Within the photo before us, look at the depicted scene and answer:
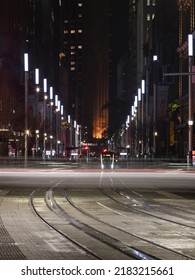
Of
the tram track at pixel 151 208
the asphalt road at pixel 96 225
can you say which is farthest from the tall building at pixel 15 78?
the asphalt road at pixel 96 225

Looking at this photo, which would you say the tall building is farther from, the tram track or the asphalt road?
the asphalt road

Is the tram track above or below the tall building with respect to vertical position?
below

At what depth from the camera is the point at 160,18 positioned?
160m

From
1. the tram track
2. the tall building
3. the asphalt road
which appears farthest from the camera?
the tall building

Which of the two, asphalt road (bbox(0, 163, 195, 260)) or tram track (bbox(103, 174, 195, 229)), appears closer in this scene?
asphalt road (bbox(0, 163, 195, 260))

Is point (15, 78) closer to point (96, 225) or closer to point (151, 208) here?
point (151, 208)

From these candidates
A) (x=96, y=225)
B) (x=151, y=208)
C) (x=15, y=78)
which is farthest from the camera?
(x=15, y=78)

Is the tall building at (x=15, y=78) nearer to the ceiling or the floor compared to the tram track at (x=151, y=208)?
nearer to the ceiling

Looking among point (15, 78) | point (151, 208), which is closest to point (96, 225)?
point (151, 208)

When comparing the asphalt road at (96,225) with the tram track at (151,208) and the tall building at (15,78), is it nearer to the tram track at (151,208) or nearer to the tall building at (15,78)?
the tram track at (151,208)

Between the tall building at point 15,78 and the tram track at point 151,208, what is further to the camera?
the tall building at point 15,78

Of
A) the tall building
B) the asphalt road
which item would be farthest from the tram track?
the tall building

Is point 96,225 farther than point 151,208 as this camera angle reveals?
No

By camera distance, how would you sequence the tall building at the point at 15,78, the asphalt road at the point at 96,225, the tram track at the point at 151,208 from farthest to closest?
the tall building at the point at 15,78
the tram track at the point at 151,208
the asphalt road at the point at 96,225
